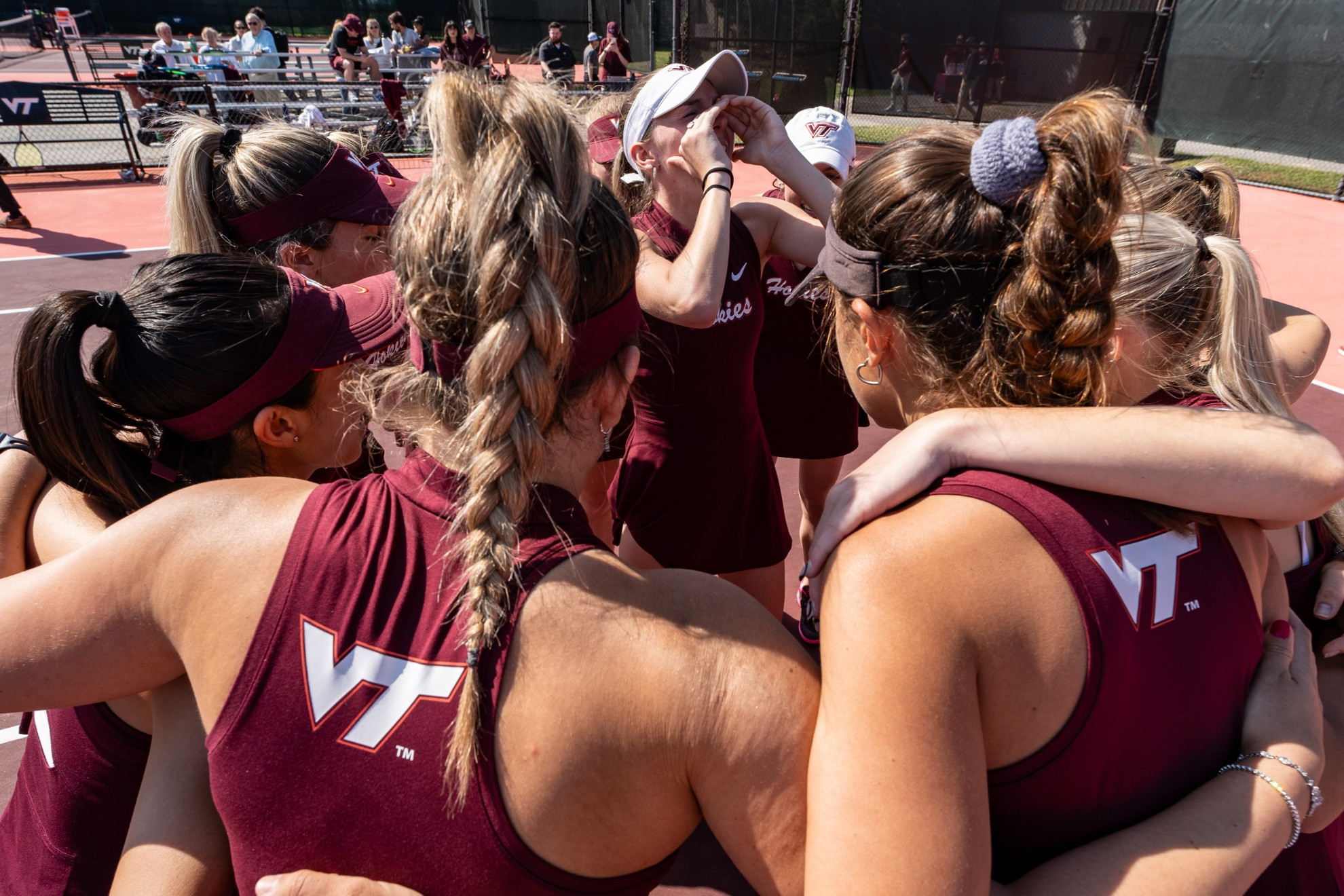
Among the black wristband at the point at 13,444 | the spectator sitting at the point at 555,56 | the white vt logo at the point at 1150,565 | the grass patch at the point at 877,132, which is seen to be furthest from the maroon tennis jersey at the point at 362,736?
the spectator sitting at the point at 555,56

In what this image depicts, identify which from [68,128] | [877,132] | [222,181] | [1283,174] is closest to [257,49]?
[68,128]

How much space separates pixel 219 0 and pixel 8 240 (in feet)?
99.6

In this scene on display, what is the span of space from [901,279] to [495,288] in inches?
27.2

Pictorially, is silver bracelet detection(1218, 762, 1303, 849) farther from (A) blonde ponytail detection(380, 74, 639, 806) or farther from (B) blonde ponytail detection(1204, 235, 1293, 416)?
(A) blonde ponytail detection(380, 74, 639, 806)

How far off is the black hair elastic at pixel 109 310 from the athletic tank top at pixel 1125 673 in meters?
1.37

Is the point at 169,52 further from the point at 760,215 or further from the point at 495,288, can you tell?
the point at 495,288

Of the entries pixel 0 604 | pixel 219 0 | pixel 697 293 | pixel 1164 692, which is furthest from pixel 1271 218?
pixel 219 0

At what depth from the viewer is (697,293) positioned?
2.42 meters

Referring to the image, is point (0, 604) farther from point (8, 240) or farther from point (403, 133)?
point (8, 240)

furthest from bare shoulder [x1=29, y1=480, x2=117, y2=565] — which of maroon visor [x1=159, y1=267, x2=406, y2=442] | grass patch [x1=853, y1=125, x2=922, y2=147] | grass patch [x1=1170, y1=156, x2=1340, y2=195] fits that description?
grass patch [x1=853, y1=125, x2=922, y2=147]

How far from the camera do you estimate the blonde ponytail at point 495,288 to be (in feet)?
3.49

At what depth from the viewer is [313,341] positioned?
1560 millimetres

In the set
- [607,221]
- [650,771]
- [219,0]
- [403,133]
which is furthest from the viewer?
[219,0]

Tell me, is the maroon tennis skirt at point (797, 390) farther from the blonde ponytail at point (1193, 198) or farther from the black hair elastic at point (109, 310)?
the black hair elastic at point (109, 310)
